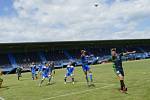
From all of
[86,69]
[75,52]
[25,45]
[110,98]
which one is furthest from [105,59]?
[110,98]

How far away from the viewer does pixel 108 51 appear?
336 feet

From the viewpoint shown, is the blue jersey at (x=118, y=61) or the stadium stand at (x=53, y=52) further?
the stadium stand at (x=53, y=52)

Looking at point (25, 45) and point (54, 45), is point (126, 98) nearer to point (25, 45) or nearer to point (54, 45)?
point (25, 45)

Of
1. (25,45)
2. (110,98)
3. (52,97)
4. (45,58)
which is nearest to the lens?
(110,98)

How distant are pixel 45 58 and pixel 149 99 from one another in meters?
72.0

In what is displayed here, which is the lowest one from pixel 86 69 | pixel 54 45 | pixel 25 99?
pixel 25 99

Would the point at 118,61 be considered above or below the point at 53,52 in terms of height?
below

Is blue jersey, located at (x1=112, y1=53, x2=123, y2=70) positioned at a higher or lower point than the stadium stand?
lower

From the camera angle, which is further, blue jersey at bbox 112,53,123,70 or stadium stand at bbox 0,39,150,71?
stadium stand at bbox 0,39,150,71

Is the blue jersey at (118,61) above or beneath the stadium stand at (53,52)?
beneath

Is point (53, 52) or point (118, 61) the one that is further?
point (53, 52)

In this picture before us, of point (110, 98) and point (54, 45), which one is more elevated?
point (54, 45)

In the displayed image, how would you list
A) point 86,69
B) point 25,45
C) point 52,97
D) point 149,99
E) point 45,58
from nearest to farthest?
point 149,99, point 52,97, point 86,69, point 25,45, point 45,58

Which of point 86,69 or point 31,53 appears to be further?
point 31,53
